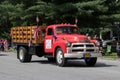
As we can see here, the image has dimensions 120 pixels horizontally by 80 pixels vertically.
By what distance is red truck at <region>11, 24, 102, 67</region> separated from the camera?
20.8 meters

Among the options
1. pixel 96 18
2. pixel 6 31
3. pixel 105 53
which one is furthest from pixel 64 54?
pixel 6 31

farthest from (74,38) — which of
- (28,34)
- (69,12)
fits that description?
(69,12)

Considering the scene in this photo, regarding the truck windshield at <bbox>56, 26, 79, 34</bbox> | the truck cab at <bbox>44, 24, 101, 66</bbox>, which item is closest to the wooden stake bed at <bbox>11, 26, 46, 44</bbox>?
the truck cab at <bbox>44, 24, 101, 66</bbox>

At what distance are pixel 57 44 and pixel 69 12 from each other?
43.7 feet

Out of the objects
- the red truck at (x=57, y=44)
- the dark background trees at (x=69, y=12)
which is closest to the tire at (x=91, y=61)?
the red truck at (x=57, y=44)

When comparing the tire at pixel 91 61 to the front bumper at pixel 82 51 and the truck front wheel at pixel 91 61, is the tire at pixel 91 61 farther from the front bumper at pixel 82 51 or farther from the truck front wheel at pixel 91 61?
the front bumper at pixel 82 51

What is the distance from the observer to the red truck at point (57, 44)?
68.1 feet

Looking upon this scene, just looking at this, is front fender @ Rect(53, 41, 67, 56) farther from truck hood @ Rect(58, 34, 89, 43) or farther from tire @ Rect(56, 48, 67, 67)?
truck hood @ Rect(58, 34, 89, 43)

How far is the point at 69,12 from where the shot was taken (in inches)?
1355

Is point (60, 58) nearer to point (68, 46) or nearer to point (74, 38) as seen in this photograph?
point (68, 46)

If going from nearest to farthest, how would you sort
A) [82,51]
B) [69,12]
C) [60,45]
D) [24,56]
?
[82,51], [60,45], [24,56], [69,12]

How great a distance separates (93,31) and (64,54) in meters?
16.0

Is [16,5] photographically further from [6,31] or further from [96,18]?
[6,31]

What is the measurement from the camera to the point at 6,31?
5516cm
